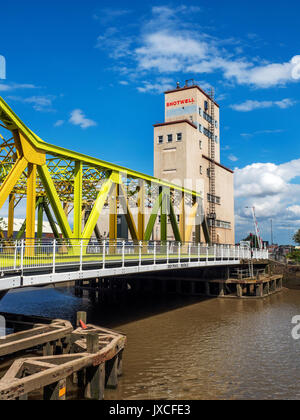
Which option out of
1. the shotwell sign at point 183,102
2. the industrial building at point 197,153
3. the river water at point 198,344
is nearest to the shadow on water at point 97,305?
the river water at point 198,344

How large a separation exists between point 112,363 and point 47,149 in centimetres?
1046

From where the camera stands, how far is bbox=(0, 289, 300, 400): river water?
1189 cm

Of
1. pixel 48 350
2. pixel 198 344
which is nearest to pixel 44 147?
pixel 48 350

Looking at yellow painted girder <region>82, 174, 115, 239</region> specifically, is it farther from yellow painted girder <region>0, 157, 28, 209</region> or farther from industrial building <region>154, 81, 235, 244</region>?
industrial building <region>154, 81, 235, 244</region>

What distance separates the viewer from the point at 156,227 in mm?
45750

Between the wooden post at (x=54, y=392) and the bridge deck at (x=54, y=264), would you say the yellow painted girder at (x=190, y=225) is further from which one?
the wooden post at (x=54, y=392)

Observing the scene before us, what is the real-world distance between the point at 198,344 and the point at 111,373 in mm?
6771

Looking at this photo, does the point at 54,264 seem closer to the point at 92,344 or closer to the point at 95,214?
the point at 92,344

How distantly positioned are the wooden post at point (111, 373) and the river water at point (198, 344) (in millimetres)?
280

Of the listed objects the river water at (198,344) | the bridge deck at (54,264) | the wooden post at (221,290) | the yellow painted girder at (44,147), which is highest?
the yellow painted girder at (44,147)

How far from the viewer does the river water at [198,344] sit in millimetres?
11889

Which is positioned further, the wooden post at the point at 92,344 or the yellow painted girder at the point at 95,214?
the yellow painted girder at the point at 95,214

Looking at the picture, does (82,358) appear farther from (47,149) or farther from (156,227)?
(156,227)
